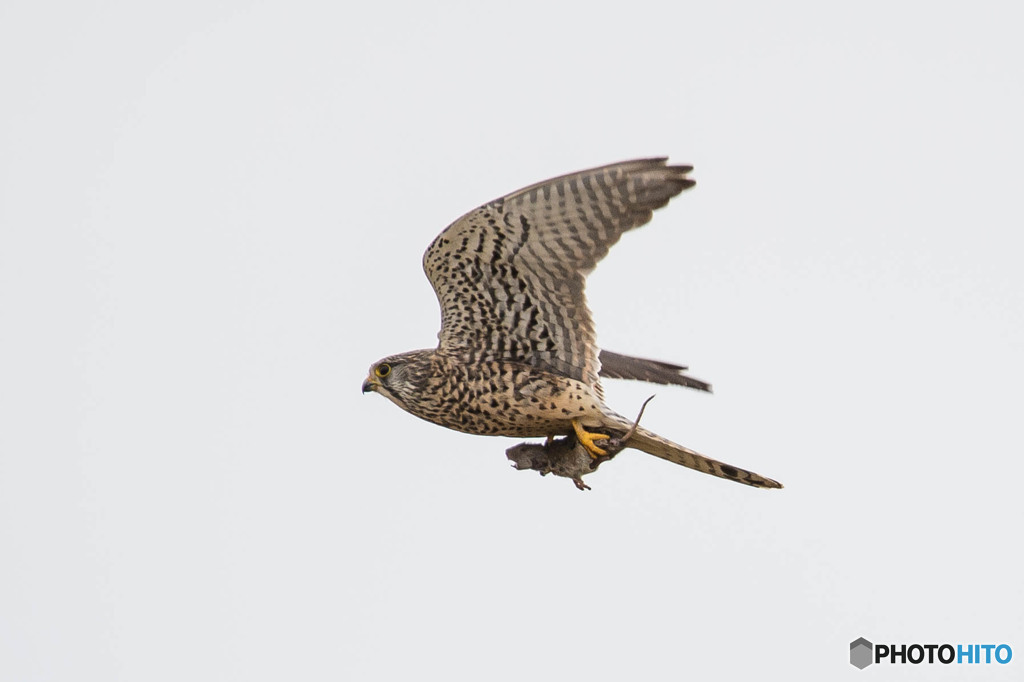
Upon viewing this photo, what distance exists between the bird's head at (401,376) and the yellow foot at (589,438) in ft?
3.16

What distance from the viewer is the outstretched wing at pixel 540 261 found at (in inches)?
354

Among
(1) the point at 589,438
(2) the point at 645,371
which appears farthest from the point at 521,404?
(2) the point at 645,371

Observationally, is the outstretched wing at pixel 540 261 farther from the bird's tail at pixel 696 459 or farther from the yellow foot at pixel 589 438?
the bird's tail at pixel 696 459

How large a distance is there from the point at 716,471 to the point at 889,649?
580 centimetres

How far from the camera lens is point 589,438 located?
30.8 ft

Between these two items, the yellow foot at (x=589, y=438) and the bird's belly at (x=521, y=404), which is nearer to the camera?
the yellow foot at (x=589, y=438)

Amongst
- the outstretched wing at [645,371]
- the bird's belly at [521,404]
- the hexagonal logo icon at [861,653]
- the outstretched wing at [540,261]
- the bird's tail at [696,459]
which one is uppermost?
the outstretched wing at [540,261]

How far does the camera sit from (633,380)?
34.9 feet

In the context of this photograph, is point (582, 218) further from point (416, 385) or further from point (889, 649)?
point (889, 649)

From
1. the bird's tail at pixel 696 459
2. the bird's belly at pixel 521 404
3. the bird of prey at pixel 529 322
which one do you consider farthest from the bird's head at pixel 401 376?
the bird's tail at pixel 696 459

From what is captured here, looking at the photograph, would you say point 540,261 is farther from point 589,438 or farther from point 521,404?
point 589,438

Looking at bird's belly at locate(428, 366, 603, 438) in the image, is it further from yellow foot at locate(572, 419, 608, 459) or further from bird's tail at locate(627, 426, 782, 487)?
bird's tail at locate(627, 426, 782, 487)

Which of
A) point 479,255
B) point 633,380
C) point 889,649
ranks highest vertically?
point 479,255

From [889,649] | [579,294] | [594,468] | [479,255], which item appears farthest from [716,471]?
[889,649]
